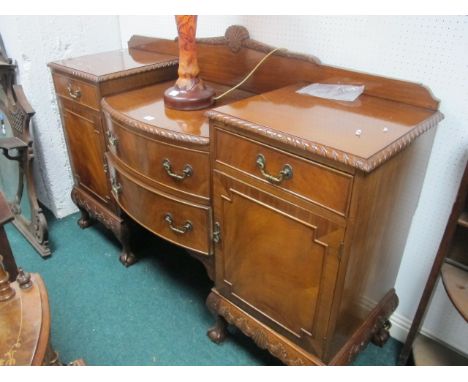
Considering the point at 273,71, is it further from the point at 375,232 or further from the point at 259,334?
the point at 259,334

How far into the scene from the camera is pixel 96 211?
6.30ft

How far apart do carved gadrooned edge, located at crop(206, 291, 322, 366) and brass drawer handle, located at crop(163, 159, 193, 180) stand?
44cm

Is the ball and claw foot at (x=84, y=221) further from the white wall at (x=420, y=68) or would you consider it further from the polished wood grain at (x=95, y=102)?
the white wall at (x=420, y=68)

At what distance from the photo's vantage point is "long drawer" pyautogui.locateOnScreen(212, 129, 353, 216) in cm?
89

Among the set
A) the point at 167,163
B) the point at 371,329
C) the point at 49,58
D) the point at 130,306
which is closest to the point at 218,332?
the point at 130,306

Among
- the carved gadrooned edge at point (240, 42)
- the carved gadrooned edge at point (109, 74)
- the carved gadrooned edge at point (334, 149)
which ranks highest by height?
the carved gadrooned edge at point (240, 42)

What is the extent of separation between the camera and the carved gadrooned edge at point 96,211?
6.00 feet

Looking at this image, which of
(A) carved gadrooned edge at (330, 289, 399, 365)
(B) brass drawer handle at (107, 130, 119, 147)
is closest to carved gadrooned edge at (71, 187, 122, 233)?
(B) brass drawer handle at (107, 130, 119, 147)

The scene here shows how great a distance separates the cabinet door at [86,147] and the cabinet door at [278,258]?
29.5 inches

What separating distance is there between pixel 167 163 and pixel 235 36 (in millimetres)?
598

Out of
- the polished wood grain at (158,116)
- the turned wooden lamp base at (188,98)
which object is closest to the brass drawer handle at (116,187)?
the polished wood grain at (158,116)

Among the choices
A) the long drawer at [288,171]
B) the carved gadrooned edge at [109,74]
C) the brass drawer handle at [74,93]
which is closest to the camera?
the long drawer at [288,171]
